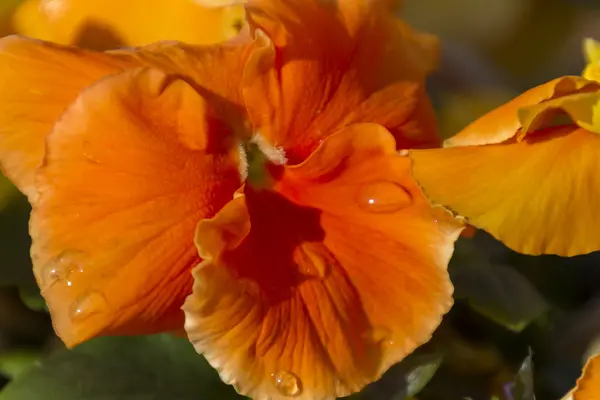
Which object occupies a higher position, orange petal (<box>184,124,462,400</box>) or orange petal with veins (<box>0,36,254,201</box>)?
orange petal with veins (<box>0,36,254,201</box>)

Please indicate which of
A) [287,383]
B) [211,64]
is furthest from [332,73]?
[287,383]

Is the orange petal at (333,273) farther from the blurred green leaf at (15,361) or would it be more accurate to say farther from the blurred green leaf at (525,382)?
the blurred green leaf at (15,361)

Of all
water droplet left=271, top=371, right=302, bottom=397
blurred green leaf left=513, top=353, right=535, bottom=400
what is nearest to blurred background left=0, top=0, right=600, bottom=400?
blurred green leaf left=513, top=353, right=535, bottom=400

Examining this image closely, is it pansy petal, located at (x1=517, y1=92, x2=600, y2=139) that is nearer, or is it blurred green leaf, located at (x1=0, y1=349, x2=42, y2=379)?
pansy petal, located at (x1=517, y1=92, x2=600, y2=139)

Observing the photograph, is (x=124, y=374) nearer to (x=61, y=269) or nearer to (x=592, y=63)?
(x=61, y=269)

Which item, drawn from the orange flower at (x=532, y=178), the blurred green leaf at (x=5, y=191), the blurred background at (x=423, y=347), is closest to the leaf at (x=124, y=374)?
the blurred background at (x=423, y=347)

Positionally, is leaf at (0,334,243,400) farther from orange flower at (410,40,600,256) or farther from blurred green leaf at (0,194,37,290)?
orange flower at (410,40,600,256)

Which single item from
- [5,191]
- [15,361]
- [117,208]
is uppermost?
[117,208]
